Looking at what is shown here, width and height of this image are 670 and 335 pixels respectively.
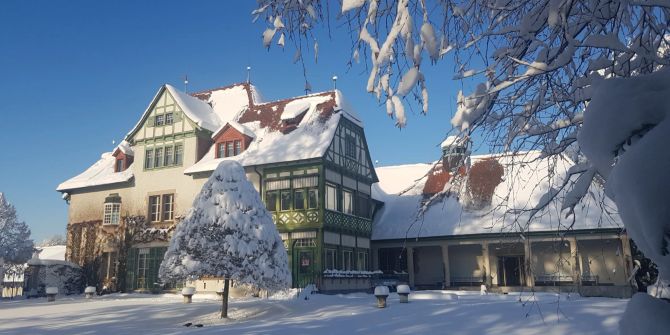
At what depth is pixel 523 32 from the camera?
3.32 m

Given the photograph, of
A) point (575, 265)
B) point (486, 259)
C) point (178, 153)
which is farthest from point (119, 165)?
point (575, 265)

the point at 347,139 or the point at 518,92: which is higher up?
the point at 347,139

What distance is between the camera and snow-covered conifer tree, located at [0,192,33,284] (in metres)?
41.7

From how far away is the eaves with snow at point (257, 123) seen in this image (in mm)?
25359

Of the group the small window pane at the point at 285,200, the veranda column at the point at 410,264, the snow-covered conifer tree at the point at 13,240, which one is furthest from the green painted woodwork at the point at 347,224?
the snow-covered conifer tree at the point at 13,240

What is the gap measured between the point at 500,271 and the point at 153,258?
18898 mm

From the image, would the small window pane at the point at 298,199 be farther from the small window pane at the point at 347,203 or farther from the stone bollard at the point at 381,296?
the stone bollard at the point at 381,296

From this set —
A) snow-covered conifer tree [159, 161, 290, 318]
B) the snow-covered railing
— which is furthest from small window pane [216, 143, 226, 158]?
snow-covered conifer tree [159, 161, 290, 318]

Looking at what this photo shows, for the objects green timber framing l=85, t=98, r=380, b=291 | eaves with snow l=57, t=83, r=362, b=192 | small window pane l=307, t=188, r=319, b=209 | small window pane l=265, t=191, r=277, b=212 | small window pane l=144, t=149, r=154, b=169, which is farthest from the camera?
small window pane l=144, t=149, r=154, b=169

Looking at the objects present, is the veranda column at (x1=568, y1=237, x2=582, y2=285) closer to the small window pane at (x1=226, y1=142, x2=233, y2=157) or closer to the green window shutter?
the small window pane at (x1=226, y1=142, x2=233, y2=157)

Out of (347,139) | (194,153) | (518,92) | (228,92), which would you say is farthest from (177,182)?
(518,92)

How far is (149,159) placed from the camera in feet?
94.0

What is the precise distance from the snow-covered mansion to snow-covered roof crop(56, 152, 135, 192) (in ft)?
0.40

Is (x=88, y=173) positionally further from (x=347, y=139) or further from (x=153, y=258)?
(x=347, y=139)
